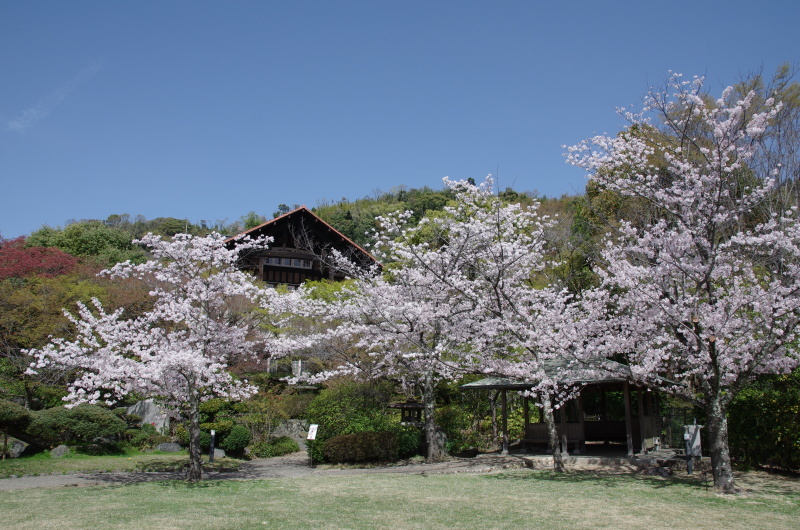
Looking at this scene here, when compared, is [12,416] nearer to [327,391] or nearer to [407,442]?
[327,391]

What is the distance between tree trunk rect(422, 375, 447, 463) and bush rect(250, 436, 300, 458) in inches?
229

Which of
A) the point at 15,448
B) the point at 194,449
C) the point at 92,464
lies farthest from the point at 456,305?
the point at 15,448

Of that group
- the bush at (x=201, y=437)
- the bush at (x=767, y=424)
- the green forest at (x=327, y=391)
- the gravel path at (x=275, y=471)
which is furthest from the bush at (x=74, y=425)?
the bush at (x=767, y=424)

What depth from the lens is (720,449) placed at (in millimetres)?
9305

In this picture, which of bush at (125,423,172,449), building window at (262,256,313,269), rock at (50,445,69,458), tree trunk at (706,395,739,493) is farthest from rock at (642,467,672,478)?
building window at (262,256,313,269)

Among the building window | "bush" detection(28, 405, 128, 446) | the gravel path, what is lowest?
the gravel path

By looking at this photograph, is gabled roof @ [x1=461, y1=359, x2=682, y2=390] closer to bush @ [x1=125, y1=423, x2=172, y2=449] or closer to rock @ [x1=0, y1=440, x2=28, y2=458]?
bush @ [x1=125, y1=423, x2=172, y2=449]

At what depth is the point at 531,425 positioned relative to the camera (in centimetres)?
1680

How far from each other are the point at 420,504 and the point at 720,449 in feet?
17.1

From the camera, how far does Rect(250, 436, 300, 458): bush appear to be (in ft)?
59.8

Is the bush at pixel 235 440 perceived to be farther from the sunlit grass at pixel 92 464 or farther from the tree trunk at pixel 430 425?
the tree trunk at pixel 430 425

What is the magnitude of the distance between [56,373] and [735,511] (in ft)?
62.9

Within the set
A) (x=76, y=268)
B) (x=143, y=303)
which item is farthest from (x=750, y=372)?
(x=76, y=268)

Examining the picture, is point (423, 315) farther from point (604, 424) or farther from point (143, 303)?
point (143, 303)
